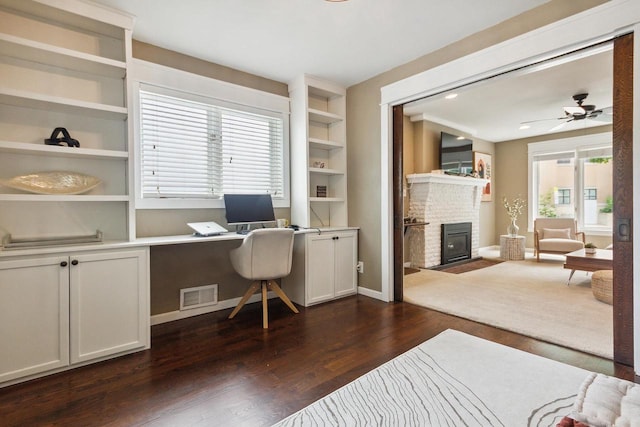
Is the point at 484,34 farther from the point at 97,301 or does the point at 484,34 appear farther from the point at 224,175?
the point at 97,301

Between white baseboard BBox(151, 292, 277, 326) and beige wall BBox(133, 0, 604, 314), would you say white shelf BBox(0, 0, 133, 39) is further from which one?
white baseboard BBox(151, 292, 277, 326)

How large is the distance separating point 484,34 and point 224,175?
2678 millimetres

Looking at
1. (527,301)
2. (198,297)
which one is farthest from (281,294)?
(527,301)

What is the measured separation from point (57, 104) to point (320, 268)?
257 centimetres

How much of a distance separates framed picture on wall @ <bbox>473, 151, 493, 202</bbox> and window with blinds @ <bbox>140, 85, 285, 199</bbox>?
5.02m

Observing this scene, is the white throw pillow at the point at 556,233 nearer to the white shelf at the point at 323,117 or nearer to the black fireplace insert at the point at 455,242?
the black fireplace insert at the point at 455,242

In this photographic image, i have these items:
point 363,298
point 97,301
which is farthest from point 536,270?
point 97,301

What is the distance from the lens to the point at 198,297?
305 cm

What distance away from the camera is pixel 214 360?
Answer: 83.9 inches


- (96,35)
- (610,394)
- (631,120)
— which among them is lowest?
(610,394)

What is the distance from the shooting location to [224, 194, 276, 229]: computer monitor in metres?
3.08

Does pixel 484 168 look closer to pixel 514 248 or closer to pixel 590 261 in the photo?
pixel 514 248

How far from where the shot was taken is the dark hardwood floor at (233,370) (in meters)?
1.58

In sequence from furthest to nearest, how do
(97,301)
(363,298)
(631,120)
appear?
(363,298), (97,301), (631,120)
